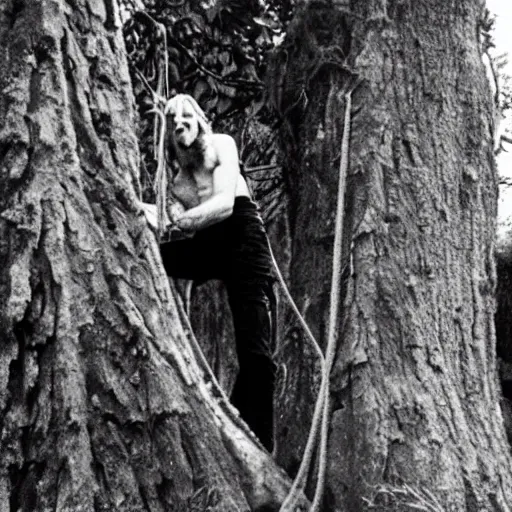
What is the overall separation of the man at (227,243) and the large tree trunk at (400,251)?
12.6 inches

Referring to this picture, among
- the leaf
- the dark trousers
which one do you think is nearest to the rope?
the dark trousers

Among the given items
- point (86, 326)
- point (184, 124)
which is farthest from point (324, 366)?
point (184, 124)

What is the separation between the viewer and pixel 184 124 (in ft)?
11.5

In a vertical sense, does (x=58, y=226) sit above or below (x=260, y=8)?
below

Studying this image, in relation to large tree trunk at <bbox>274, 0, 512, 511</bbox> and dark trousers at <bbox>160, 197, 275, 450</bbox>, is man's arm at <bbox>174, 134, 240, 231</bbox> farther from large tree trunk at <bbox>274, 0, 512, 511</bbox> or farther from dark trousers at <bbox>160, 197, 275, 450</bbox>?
large tree trunk at <bbox>274, 0, 512, 511</bbox>

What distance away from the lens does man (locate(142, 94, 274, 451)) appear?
3205 millimetres

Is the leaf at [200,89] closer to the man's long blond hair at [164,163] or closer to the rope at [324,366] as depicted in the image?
the man's long blond hair at [164,163]

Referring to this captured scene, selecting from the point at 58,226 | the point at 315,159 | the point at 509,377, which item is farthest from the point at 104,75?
the point at 509,377

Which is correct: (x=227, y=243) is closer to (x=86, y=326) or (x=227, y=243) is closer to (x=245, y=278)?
(x=245, y=278)

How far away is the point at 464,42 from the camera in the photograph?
3027mm

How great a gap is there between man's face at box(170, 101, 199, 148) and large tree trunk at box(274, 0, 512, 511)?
0.44m

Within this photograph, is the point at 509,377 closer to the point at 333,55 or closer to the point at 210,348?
the point at 210,348

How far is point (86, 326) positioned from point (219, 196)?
1.14 m

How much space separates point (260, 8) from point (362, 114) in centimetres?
273
